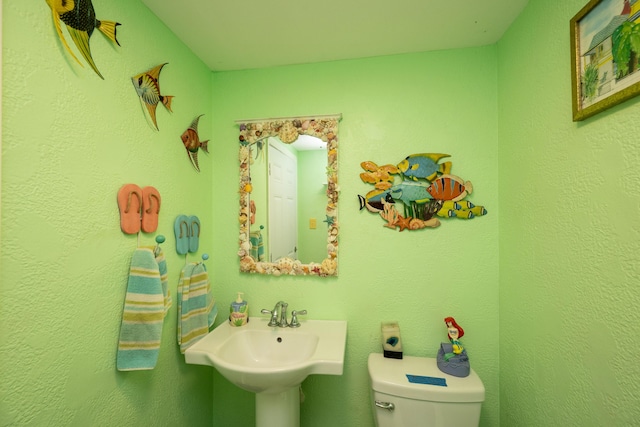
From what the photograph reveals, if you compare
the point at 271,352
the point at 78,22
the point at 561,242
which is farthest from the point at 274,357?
the point at 78,22

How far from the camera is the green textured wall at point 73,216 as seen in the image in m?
0.61

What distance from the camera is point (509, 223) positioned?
1132 millimetres

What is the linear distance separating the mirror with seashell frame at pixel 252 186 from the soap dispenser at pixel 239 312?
0.17 m

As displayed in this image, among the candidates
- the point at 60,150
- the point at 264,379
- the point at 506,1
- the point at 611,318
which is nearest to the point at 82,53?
the point at 60,150

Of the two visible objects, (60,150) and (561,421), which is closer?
(60,150)

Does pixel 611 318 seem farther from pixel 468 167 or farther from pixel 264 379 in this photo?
pixel 264 379

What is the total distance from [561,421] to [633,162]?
2.70ft

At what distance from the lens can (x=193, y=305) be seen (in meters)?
1.17

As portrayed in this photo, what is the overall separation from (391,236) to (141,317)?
1.10 meters

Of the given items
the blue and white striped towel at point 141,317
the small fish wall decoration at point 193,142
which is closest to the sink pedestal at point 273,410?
the blue and white striped towel at point 141,317

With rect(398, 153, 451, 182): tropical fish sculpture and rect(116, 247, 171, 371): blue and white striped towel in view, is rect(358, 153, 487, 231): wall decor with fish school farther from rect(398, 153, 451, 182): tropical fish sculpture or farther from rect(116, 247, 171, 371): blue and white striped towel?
rect(116, 247, 171, 371): blue and white striped towel

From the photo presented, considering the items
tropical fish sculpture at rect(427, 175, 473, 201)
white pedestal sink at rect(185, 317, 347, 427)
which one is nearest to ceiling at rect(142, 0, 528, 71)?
tropical fish sculpture at rect(427, 175, 473, 201)

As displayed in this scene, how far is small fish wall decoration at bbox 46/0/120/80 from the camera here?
0.69 m

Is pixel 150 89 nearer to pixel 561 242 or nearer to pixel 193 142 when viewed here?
pixel 193 142
